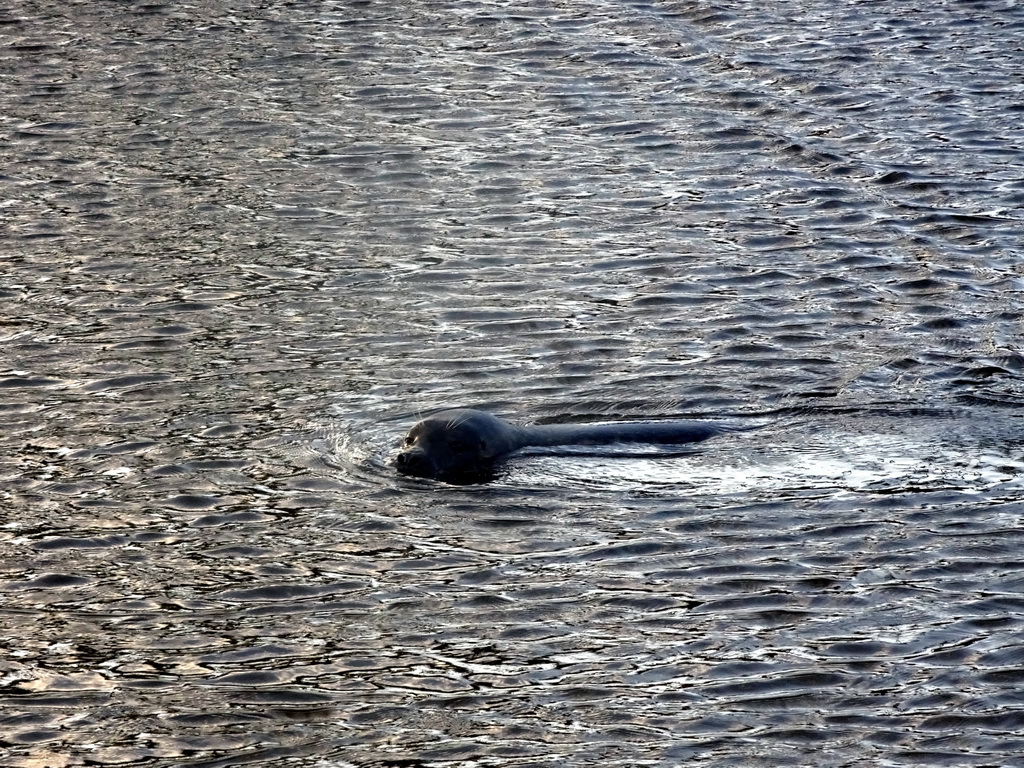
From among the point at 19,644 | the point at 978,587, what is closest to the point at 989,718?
the point at 978,587

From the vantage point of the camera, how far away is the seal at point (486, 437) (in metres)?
9.36

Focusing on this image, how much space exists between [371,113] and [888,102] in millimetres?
4690

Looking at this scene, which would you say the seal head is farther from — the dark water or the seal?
the dark water

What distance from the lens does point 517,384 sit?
1070cm

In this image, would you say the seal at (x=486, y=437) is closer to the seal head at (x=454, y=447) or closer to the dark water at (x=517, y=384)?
the seal head at (x=454, y=447)

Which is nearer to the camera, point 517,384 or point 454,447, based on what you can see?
point 454,447

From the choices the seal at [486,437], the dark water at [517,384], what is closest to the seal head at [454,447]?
the seal at [486,437]

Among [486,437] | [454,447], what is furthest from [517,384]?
[454,447]

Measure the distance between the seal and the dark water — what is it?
153mm

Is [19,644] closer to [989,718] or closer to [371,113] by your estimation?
[989,718]

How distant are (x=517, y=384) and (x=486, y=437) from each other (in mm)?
1261

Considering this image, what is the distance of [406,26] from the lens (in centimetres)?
1956

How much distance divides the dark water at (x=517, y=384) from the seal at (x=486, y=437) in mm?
153

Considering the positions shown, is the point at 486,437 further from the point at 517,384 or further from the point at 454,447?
the point at 517,384
